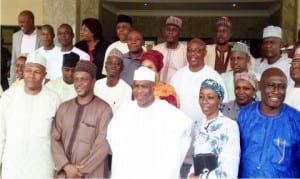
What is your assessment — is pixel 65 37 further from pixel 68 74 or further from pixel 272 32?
pixel 272 32

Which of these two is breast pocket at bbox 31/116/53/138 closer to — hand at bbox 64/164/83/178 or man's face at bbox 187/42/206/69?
hand at bbox 64/164/83/178

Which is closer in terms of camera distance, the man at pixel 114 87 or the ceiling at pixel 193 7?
the man at pixel 114 87

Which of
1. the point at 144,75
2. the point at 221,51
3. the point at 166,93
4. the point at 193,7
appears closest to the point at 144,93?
the point at 144,75

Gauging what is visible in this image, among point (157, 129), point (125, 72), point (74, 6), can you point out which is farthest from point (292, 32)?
point (157, 129)

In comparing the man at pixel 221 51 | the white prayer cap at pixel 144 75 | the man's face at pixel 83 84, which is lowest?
the man's face at pixel 83 84

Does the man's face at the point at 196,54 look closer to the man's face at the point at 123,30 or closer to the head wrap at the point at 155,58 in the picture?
the head wrap at the point at 155,58

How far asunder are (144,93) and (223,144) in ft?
2.56

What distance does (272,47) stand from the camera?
5.82 m

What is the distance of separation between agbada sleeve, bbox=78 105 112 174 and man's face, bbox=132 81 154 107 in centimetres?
34

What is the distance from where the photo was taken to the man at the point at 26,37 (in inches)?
270

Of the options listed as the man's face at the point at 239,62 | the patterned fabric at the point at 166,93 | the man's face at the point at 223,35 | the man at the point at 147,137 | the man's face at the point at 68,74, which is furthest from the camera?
the man's face at the point at 223,35

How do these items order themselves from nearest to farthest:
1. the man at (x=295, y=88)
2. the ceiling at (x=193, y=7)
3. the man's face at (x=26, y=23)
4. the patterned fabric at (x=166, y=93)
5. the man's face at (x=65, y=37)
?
1. the patterned fabric at (x=166, y=93)
2. the man at (x=295, y=88)
3. the man's face at (x=65, y=37)
4. the man's face at (x=26, y=23)
5. the ceiling at (x=193, y=7)

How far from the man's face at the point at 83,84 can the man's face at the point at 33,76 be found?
0.30m

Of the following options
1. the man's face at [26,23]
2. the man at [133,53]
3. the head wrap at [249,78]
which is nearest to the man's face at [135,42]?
the man at [133,53]
